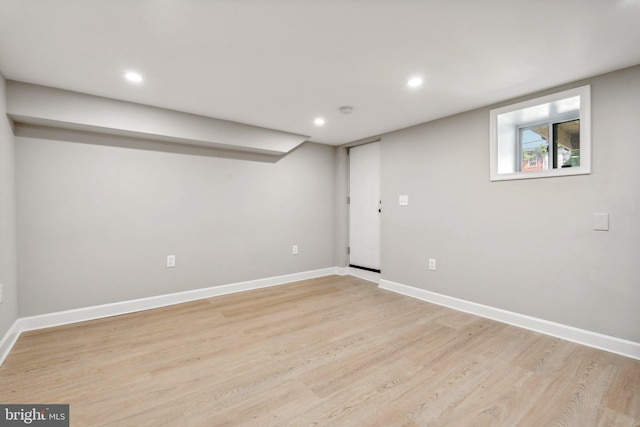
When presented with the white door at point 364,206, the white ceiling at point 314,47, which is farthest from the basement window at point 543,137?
the white door at point 364,206

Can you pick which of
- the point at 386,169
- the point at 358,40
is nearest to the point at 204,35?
the point at 358,40

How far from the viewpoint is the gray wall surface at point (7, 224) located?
215cm

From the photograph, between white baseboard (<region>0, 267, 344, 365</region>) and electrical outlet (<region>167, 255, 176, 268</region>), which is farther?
electrical outlet (<region>167, 255, 176, 268</region>)

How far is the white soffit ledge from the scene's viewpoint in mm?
2367

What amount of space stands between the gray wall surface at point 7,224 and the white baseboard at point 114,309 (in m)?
0.11

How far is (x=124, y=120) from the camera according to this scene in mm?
2748

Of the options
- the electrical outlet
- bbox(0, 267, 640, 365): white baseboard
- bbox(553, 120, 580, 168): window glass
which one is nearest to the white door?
bbox(0, 267, 640, 365): white baseboard

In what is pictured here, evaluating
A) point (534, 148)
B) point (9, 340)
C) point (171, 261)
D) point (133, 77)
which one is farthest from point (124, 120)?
point (534, 148)

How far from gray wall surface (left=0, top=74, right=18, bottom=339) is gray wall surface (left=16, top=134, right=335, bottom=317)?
0.34 ft

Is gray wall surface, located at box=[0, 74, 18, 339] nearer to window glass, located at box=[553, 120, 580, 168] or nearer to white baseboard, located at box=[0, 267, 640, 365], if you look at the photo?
white baseboard, located at box=[0, 267, 640, 365]

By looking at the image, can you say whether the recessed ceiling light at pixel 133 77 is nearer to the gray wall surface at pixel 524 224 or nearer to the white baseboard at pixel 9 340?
the white baseboard at pixel 9 340

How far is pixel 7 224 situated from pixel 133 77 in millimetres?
1563

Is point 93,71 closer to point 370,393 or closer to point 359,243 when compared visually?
point 370,393

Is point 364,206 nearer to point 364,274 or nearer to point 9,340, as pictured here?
point 364,274
